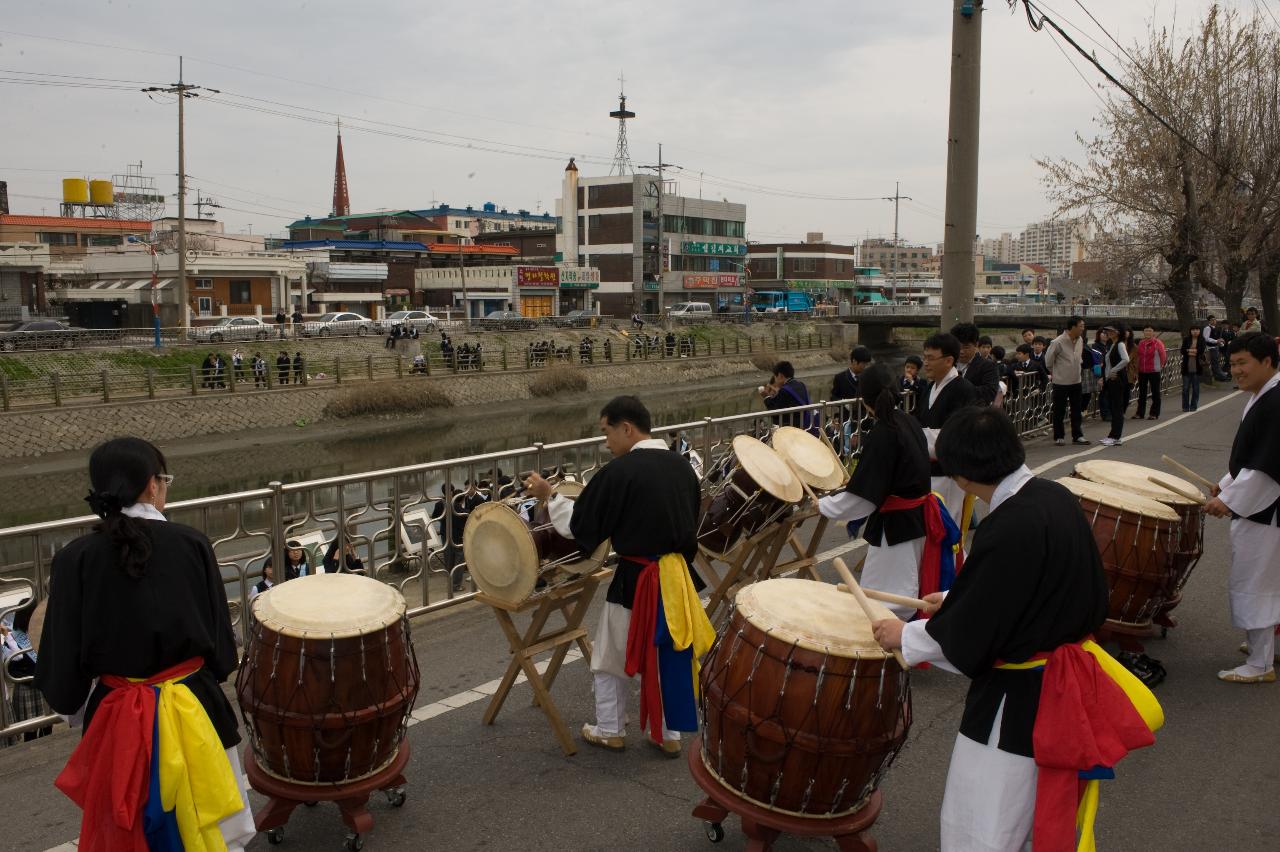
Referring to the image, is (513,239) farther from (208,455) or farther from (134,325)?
(208,455)

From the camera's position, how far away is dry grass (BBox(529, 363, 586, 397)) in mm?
40750

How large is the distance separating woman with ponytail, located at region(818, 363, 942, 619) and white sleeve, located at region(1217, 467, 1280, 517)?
5.03ft

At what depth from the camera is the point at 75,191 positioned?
6550 centimetres

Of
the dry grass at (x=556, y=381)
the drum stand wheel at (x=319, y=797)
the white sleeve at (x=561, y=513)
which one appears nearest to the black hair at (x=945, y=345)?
the white sleeve at (x=561, y=513)

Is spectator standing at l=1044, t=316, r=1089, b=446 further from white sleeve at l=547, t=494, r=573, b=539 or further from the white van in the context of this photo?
the white van

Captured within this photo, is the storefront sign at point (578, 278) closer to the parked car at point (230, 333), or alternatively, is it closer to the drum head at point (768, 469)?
the parked car at point (230, 333)

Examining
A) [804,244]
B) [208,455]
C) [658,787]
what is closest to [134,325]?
[208,455]

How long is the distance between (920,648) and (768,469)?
Answer: 2.58 metres

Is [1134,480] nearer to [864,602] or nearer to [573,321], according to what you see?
[864,602]

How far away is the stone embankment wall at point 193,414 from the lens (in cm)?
2623

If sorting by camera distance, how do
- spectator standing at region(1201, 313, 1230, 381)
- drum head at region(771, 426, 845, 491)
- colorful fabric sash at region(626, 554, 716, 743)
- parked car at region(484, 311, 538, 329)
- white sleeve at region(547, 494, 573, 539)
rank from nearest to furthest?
colorful fabric sash at region(626, 554, 716, 743)
white sleeve at region(547, 494, 573, 539)
drum head at region(771, 426, 845, 491)
spectator standing at region(1201, 313, 1230, 381)
parked car at region(484, 311, 538, 329)

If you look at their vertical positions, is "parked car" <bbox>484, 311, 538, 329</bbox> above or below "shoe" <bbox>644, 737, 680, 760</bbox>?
above

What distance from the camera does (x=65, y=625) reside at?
305cm

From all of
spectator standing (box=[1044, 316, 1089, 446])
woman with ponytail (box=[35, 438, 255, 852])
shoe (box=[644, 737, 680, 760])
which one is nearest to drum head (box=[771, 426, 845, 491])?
shoe (box=[644, 737, 680, 760])
